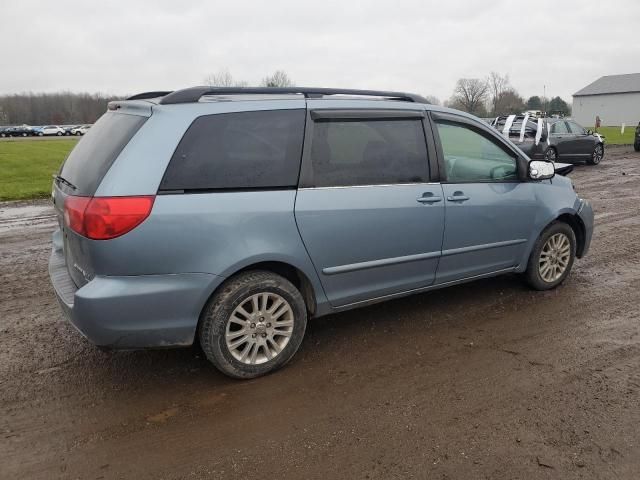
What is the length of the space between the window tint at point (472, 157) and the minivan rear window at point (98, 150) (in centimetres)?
238

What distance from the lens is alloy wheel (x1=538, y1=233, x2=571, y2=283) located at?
5.07 metres

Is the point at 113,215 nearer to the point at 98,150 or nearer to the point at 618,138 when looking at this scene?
the point at 98,150

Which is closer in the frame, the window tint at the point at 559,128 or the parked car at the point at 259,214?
the parked car at the point at 259,214

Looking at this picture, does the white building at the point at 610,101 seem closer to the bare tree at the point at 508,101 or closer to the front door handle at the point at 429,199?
the bare tree at the point at 508,101

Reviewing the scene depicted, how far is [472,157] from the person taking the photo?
4594 mm

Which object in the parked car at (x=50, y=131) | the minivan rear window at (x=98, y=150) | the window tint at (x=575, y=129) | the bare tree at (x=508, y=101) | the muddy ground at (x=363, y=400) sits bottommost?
the muddy ground at (x=363, y=400)


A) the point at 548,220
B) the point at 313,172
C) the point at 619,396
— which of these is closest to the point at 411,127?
the point at 313,172

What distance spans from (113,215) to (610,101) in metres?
91.1

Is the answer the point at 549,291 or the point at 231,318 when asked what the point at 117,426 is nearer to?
the point at 231,318

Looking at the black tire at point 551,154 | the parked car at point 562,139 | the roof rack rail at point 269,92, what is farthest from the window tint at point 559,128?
the roof rack rail at point 269,92

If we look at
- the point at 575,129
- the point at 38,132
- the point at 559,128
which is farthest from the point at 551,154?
the point at 38,132

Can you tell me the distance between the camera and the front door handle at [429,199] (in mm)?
4044

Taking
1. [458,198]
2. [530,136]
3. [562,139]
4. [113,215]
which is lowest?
[458,198]

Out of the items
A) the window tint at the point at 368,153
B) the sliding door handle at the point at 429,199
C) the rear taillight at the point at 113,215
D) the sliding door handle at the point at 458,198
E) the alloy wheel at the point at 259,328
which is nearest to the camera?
the rear taillight at the point at 113,215
